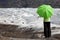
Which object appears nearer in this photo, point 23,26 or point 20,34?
point 20,34

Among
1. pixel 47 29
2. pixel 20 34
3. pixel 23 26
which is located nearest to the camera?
pixel 47 29

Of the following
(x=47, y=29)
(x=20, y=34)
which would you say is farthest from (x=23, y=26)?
(x=47, y=29)

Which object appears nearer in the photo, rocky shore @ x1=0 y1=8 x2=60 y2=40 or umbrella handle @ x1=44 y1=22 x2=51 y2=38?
umbrella handle @ x1=44 y1=22 x2=51 y2=38

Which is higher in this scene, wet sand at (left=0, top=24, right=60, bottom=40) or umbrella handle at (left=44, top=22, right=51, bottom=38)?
umbrella handle at (left=44, top=22, right=51, bottom=38)

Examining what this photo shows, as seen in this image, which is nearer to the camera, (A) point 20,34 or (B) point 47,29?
(B) point 47,29

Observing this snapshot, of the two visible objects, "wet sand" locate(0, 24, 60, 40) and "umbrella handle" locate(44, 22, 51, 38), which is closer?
"umbrella handle" locate(44, 22, 51, 38)

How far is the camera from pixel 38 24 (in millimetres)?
2166

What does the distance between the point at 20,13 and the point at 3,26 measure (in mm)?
437

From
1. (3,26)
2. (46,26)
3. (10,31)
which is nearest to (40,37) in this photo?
(46,26)

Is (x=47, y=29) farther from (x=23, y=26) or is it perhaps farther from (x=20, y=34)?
(x=23, y=26)

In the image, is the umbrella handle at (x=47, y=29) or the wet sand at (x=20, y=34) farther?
the wet sand at (x=20, y=34)

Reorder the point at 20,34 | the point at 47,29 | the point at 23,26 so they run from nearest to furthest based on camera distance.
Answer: the point at 47,29 → the point at 20,34 → the point at 23,26

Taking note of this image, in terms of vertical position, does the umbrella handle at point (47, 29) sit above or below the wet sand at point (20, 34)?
above

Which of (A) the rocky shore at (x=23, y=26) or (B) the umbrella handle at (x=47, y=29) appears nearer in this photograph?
(B) the umbrella handle at (x=47, y=29)
